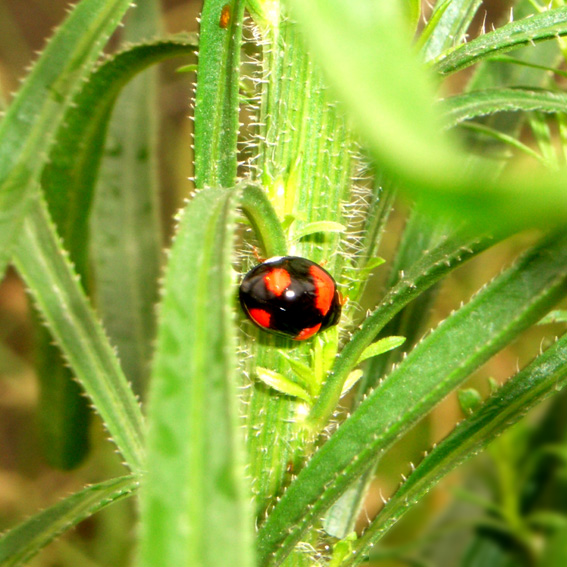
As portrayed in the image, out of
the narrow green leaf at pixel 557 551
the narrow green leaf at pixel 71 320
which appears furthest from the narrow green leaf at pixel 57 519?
the narrow green leaf at pixel 557 551

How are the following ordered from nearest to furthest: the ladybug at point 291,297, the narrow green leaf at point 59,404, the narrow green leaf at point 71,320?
the ladybug at point 291,297
the narrow green leaf at point 71,320
the narrow green leaf at point 59,404

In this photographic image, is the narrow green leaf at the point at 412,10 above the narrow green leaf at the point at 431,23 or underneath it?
underneath

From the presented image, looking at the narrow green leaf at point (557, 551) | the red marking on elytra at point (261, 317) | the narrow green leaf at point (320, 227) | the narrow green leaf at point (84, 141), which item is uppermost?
the narrow green leaf at point (84, 141)

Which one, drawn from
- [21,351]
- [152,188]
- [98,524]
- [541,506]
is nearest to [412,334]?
[152,188]

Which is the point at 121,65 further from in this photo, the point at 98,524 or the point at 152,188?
the point at 98,524

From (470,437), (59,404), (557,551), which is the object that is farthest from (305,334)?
(557,551)

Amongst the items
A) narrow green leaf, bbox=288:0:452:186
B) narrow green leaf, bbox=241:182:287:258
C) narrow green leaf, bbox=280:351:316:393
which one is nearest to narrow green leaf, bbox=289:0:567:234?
narrow green leaf, bbox=288:0:452:186

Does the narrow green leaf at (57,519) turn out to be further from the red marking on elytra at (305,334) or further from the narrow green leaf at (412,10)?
the narrow green leaf at (412,10)
